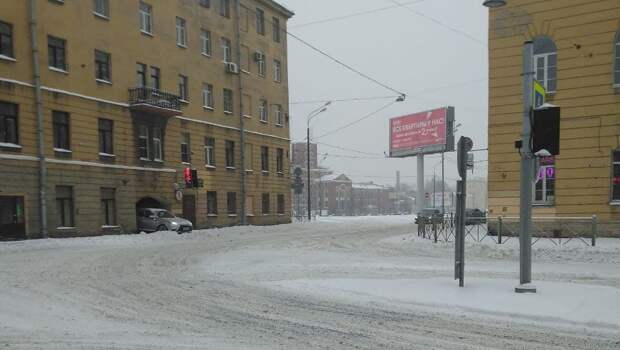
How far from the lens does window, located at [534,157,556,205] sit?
20508 mm

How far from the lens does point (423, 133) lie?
41469 mm

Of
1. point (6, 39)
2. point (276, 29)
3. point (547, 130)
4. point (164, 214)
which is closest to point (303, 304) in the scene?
point (547, 130)

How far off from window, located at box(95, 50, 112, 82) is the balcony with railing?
158cm

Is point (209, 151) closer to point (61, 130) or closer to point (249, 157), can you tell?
point (249, 157)

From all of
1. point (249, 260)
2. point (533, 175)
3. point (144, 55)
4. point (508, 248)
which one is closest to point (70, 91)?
point (144, 55)

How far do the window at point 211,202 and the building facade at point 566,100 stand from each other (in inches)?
775

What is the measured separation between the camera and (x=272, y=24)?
137ft

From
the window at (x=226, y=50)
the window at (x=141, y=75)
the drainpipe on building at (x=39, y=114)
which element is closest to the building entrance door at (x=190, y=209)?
the window at (x=141, y=75)

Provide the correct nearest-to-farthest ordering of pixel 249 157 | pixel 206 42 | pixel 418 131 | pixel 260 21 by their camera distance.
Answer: pixel 206 42
pixel 249 157
pixel 260 21
pixel 418 131

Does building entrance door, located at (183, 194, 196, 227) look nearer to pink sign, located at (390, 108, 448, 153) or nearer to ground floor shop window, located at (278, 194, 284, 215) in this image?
ground floor shop window, located at (278, 194, 284, 215)

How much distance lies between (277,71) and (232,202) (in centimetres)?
1278

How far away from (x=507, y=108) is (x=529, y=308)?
15.5m

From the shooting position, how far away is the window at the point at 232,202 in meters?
36.8

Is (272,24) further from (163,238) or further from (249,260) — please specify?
(249,260)
